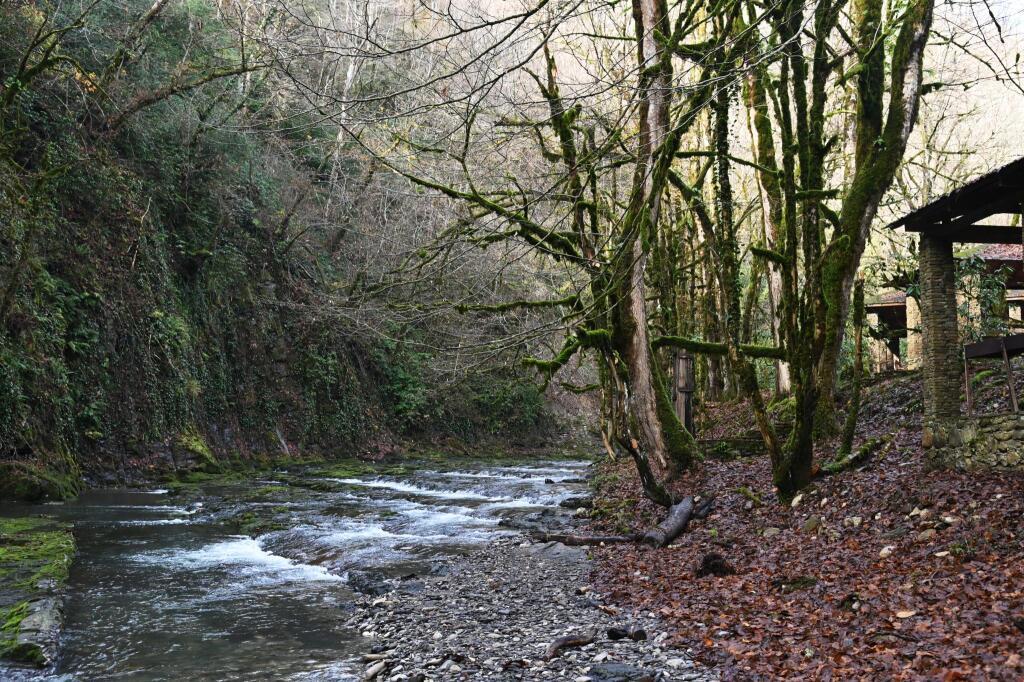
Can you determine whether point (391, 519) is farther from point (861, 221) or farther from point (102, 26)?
point (102, 26)

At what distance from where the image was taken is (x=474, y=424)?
31703 mm

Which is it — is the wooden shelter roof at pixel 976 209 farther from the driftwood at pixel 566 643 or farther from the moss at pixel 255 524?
the moss at pixel 255 524

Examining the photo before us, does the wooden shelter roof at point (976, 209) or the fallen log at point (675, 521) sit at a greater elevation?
the wooden shelter roof at point (976, 209)

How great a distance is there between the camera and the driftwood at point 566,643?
226 inches

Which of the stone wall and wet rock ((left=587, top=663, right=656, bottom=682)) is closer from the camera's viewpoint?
wet rock ((left=587, top=663, right=656, bottom=682))

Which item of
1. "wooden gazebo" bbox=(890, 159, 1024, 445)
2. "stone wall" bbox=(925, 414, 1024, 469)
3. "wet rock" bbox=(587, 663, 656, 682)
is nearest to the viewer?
"wet rock" bbox=(587, 663, 656, 682)

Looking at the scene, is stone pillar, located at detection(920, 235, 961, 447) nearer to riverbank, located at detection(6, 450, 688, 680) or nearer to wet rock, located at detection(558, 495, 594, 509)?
riverbank, located at detection(6, 450, 688, 680)

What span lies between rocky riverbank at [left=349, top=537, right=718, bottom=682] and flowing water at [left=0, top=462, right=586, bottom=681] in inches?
16.2

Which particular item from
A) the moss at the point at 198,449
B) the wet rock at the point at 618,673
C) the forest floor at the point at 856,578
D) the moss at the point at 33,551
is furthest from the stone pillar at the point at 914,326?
the moss at the point at 198,449

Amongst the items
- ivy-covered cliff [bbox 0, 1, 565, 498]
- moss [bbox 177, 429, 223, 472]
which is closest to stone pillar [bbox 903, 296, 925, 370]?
ivy-covered cliff [bbox 0, 1, 565, 498]

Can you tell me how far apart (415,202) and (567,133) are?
235 inches

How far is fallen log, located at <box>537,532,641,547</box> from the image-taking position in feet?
32.0

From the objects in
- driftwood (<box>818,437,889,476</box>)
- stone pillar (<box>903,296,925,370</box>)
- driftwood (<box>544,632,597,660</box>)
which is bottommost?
driftwood (<box>544,632,597,660</box>)

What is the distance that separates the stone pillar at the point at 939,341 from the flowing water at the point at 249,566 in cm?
604
